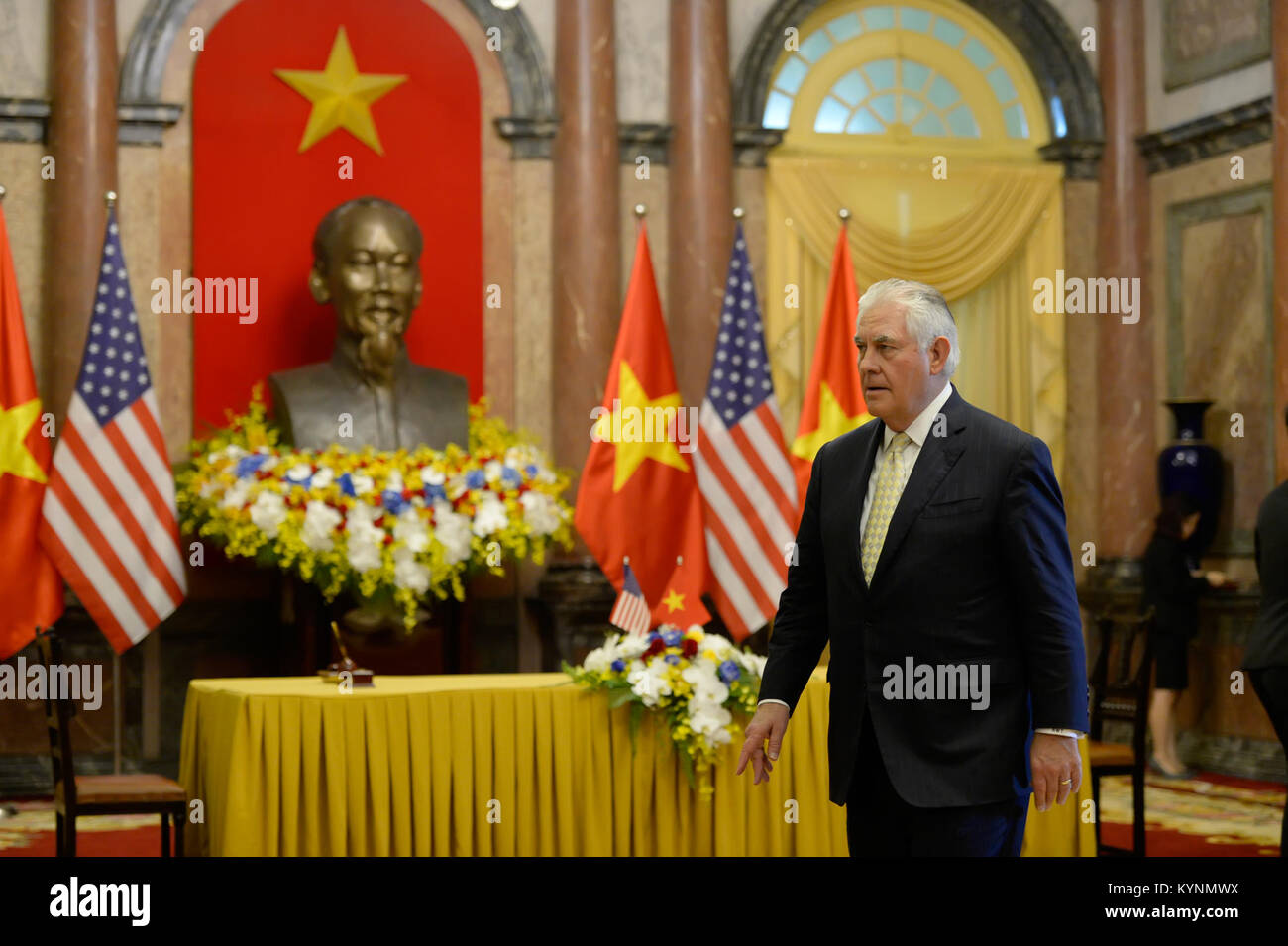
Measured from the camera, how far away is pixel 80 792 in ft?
17.9

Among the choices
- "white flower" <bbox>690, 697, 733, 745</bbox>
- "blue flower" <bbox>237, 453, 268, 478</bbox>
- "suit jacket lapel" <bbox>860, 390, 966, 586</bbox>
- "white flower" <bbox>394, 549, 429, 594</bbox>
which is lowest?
"white flower" <bbox>690, 697, 733, 745</bbox>

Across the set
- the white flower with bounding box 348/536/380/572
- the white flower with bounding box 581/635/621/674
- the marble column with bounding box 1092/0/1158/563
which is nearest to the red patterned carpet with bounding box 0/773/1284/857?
the white flower with bounding box 348/536/380/572

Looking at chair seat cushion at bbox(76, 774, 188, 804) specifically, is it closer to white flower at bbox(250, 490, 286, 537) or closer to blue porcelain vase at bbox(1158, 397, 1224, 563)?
white flower at bbox(250, 490, 286, 537)

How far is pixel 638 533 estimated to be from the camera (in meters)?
8.17

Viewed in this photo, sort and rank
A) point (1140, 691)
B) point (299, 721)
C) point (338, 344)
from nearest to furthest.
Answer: point (299, 721) < point (1140, 691) < point (338, 344)

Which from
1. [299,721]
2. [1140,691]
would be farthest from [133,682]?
[1140,691]

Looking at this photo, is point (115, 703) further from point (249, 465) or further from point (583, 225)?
point (583, 225)

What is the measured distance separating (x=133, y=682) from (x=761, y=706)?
555 cm

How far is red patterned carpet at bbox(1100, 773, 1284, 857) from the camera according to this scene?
672 centimetres

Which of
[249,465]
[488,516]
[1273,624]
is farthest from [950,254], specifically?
[1273,624]

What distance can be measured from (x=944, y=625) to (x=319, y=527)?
434cm

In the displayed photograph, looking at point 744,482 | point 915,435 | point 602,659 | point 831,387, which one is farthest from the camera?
point 831,387

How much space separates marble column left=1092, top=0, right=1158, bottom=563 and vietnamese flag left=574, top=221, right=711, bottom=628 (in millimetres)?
2765
